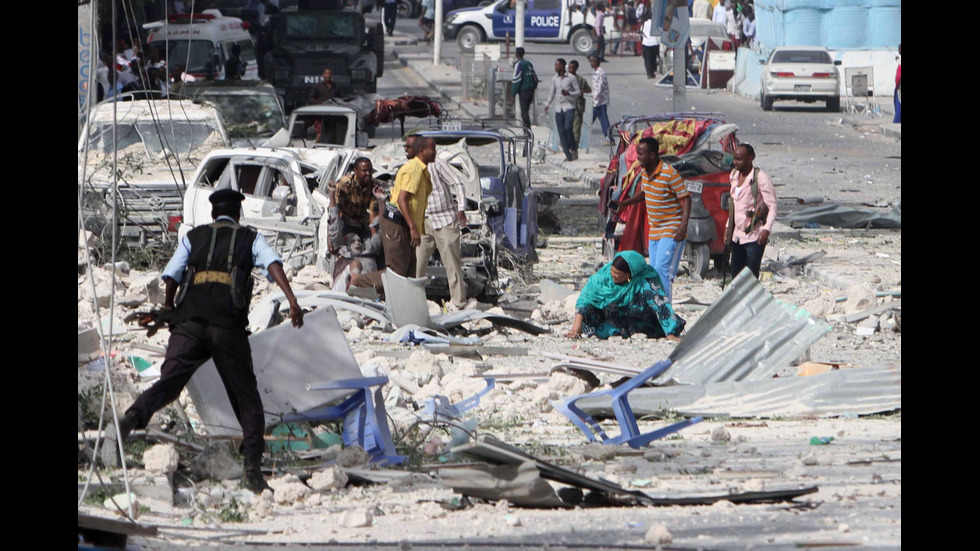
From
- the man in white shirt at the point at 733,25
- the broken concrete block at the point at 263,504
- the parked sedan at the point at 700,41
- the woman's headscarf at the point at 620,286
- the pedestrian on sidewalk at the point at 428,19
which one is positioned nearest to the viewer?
the broken concrete block at the point at 263,504

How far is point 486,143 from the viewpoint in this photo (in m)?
15.0

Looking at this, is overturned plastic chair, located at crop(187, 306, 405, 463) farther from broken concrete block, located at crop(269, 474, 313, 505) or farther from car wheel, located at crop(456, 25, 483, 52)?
car wheel, located at crop(456, 25, 483, 52)

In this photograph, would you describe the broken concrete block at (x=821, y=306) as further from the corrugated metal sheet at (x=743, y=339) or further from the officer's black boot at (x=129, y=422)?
the officer's black boot at (x=129, y=422)

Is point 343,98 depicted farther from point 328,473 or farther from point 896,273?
point 328,473

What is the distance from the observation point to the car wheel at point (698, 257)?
1417 cm

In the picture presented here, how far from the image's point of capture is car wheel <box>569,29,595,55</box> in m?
42.3

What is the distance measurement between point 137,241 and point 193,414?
21.8 ft

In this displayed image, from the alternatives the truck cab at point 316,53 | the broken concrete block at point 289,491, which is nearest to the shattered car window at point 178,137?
the broken concrete block at point 289,491

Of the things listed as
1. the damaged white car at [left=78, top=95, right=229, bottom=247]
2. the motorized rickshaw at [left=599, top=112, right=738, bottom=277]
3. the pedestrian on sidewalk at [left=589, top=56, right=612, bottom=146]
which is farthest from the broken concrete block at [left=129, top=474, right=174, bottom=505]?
the pedestrian on sidewalk at [left=589, top=56, right=612, bottom=146]

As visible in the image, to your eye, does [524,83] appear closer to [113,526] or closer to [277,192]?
[277,192]

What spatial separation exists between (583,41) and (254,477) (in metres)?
37.3

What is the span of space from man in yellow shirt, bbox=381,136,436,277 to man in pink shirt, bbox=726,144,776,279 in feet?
8.79

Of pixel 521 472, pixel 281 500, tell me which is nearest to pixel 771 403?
pixel 521 472

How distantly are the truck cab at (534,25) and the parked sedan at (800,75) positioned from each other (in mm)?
10292
